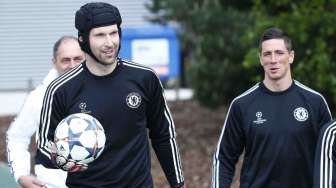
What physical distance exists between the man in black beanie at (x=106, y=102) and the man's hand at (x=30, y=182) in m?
0.18

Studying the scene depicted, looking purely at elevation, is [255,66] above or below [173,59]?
above

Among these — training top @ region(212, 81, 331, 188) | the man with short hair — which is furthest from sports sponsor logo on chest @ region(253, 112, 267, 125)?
the man with short hair

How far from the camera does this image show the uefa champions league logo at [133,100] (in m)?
5.41

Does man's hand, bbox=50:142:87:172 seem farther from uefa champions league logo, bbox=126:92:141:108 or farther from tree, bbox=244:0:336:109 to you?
tree, bbox=244:0:336:109

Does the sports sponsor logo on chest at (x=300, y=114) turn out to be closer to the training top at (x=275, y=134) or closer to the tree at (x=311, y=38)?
the training top at (x=275, y=134)

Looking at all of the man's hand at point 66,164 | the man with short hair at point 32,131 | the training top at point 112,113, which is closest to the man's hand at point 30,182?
the man with short hair at point 32,131

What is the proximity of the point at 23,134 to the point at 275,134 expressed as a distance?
1.67 meters

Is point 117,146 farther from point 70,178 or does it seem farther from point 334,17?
point 334,17

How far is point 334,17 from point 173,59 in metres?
8.96

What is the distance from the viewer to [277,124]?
18.5ft

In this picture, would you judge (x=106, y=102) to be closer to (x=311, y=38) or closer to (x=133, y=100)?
(x=133, y=100)

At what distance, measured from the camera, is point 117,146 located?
536cm

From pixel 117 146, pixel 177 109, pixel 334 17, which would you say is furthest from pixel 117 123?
pixel 177 109

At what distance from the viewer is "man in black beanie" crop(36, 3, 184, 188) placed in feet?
17.5
